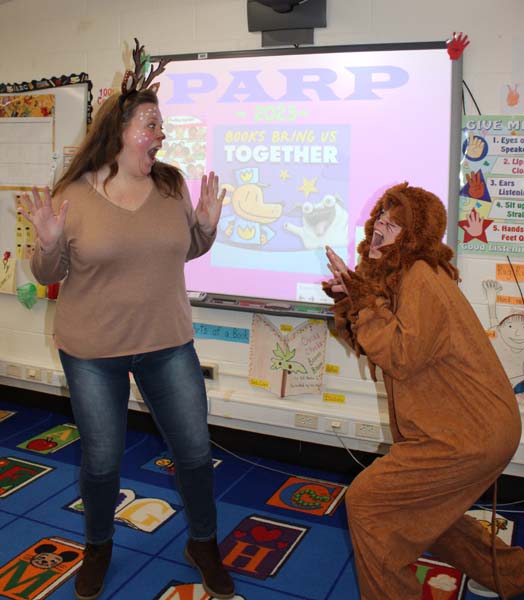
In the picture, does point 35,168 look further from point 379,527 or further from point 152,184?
point 379,527

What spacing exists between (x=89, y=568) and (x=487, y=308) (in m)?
1.59

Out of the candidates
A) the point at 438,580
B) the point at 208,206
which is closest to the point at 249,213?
the point at 208,206

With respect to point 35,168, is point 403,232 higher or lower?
lower

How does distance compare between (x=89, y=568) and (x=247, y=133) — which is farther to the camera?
(x=247, y=133)

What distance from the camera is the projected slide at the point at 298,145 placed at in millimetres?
2436

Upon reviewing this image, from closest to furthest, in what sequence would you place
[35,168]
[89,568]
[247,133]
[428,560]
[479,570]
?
1. [479,570]
2. [89,568]
3. [428,560]
4. [247,133]
5. [35,168]

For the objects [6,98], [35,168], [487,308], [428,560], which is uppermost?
[6,98]

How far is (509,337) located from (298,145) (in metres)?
1.05

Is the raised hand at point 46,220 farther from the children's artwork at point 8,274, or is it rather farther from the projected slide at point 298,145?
the children's artwork at point 8,274

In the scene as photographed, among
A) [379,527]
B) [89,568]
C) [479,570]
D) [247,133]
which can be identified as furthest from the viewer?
[247,133]

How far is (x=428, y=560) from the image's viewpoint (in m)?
2.17

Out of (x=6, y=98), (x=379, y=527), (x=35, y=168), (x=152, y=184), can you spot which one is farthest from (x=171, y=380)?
(x=6, y=98)

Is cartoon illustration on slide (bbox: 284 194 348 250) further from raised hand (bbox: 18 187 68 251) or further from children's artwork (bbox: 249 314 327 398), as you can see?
raised hand (bbox: 18 187 68 251)

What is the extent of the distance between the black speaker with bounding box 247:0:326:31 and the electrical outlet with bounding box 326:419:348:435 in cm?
151
